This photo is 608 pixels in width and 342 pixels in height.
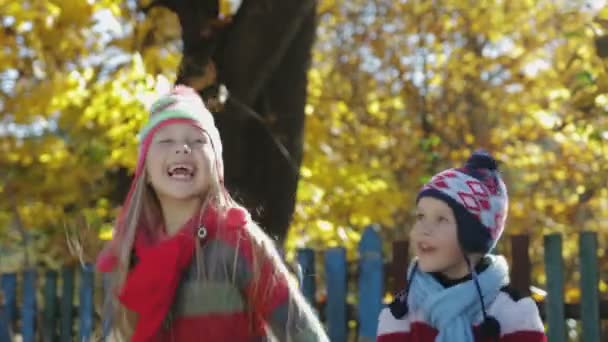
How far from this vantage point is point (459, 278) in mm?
2789

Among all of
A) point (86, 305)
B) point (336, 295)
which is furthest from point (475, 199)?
point (86, 305)

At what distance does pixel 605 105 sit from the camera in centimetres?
499

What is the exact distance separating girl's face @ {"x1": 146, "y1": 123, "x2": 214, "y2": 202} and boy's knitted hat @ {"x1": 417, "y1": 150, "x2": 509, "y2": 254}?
67cm

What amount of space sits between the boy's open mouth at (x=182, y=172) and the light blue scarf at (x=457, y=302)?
0.77 meters

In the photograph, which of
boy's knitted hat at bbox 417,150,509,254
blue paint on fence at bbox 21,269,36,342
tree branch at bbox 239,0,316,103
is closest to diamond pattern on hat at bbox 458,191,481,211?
boy's knitted hat at bbox 417,150,509,254

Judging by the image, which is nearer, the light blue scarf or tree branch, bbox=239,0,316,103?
the light blue scarf

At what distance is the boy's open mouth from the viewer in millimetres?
2855

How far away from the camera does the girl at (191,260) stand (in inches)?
110

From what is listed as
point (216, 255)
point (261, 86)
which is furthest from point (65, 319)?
point (216, 255)

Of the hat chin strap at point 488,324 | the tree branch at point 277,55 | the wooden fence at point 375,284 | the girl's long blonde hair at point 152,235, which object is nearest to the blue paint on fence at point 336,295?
the wooden fence at point 375,284

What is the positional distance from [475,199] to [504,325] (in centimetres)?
39

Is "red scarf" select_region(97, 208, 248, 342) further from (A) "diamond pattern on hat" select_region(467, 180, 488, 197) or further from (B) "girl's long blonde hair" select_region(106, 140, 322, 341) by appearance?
(A) "diamond pattern on hat" select_region(467, 180, 488, 197)

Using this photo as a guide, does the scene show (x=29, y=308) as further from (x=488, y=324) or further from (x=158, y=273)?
(x=488, y=324)

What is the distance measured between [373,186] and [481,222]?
400 cm
